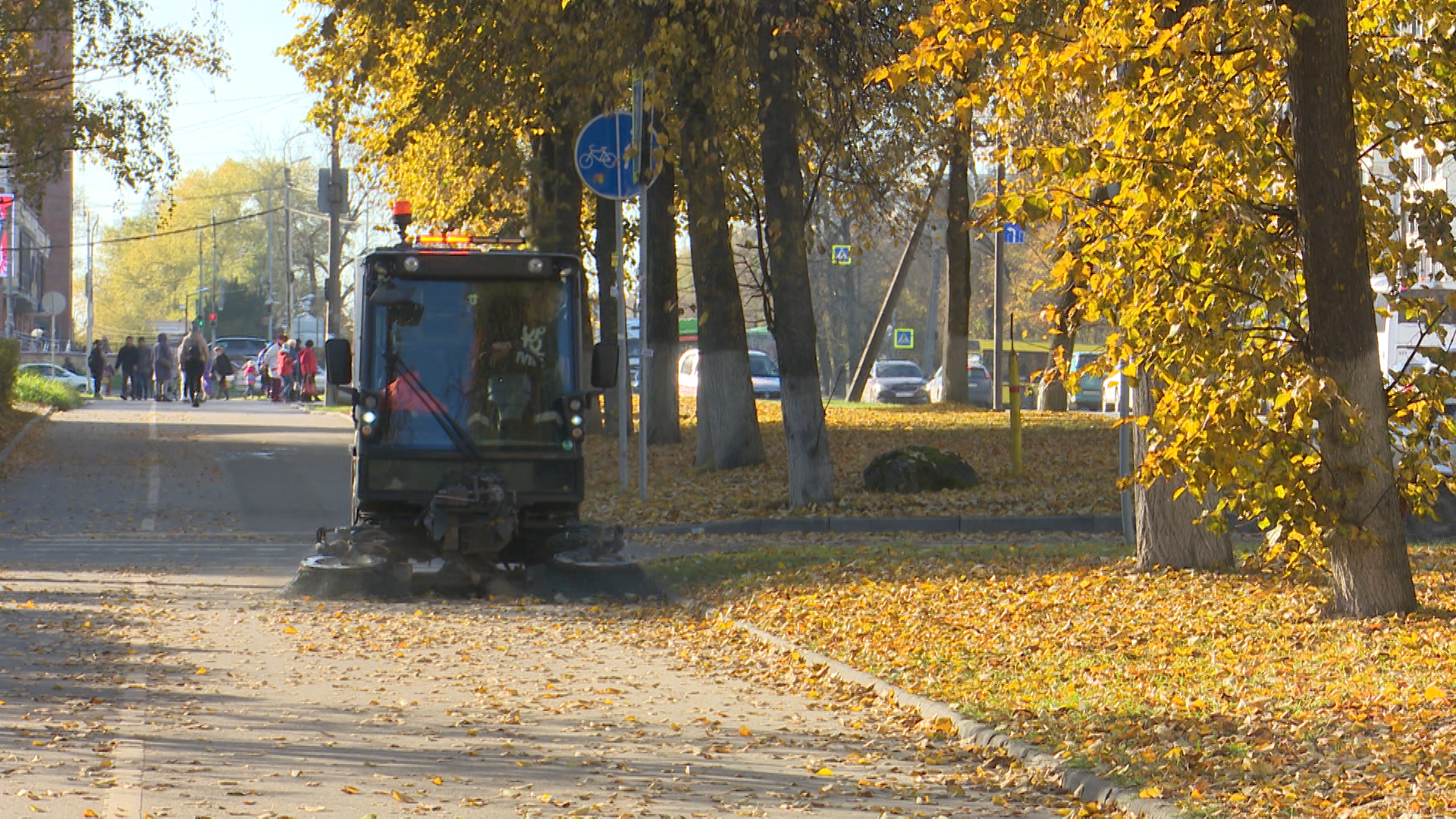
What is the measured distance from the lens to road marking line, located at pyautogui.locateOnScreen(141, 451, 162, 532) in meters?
17.4

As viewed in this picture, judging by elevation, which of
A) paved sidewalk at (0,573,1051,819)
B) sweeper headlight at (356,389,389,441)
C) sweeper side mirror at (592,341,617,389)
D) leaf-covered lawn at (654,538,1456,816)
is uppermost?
sweeper side mirror at (592,341,617,389)

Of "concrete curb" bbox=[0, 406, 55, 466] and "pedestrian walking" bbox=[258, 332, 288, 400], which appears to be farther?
"pedestrian walking" bbox=[258, 332, 288, 400]

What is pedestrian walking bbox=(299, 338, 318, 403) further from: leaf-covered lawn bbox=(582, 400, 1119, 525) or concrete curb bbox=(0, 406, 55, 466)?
leaf-covered lawn bbox=(582, 400, 1119, 525)

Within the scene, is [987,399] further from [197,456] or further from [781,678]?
[781,678]

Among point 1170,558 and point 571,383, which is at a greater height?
point 571,383

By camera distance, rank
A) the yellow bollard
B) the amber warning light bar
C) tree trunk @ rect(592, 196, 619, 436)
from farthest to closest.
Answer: tree trunk @ rect(592, 196, 619, 436) < the yellow bollard < the amber warning light bar

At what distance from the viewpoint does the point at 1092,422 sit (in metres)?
26.7

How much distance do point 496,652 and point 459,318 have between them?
3.44 meters

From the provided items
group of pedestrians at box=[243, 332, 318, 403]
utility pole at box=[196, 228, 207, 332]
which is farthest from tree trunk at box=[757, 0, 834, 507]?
utility pole at box=[196, 228, 207, 332]

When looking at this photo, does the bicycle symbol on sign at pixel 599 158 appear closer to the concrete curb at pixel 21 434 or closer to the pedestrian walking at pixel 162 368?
the concrete curb at pixel 21 434

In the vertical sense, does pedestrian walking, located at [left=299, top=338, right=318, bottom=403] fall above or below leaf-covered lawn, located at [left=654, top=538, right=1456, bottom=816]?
above

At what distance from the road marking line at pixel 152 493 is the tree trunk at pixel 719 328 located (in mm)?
6135

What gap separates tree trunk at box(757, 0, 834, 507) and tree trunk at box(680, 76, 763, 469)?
9.30ft

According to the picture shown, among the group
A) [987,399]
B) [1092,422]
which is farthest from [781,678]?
[987,399]
